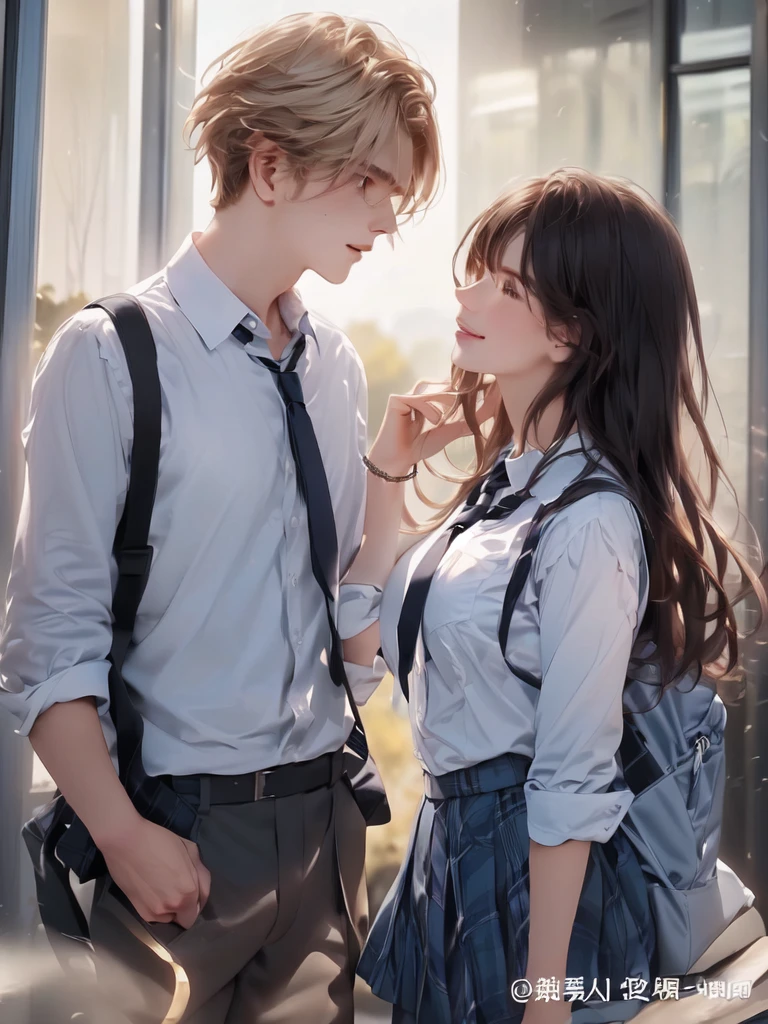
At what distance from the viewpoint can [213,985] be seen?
1.20 metres

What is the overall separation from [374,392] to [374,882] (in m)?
1.05

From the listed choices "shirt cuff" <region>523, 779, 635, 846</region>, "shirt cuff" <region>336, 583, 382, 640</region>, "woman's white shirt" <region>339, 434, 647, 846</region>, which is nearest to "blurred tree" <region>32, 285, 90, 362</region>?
"shirt cuff" <region>336, 583, 382, 640</region>

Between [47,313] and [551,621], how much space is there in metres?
1.19

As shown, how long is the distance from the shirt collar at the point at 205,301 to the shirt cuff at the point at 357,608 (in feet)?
1.26

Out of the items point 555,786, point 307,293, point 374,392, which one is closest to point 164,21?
point 307,293

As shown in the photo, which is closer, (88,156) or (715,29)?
(88,156)

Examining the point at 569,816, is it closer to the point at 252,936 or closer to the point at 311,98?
the point at 252,936

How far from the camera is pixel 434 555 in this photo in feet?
4.16

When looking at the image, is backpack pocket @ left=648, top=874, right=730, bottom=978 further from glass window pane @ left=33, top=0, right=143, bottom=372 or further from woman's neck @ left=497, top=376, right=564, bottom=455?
glass window pane @ left=33, top=0, right=143, bottom=372

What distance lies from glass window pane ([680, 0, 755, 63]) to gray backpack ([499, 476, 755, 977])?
4.25 feet

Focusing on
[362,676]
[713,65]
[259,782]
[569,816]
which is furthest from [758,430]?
[259,782]

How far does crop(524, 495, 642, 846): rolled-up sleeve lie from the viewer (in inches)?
41.3

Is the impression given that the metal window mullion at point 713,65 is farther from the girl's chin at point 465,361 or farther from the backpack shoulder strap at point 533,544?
the backpack shoulder strap at point 533,544

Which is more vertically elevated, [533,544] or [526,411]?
[526,411]
